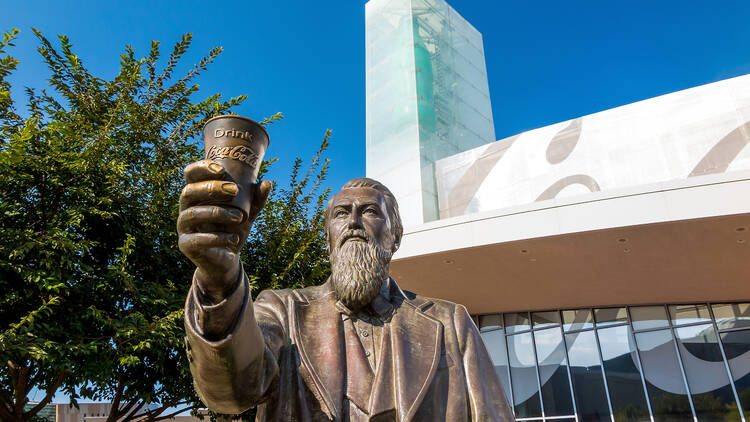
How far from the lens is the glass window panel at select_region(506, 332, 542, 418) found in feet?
60.0

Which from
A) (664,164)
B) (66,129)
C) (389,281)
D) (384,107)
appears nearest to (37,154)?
(66,129)

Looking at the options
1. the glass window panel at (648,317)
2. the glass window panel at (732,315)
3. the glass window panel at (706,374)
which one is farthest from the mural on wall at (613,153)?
the glass window panel at (706,374)

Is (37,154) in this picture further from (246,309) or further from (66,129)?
(246,309)

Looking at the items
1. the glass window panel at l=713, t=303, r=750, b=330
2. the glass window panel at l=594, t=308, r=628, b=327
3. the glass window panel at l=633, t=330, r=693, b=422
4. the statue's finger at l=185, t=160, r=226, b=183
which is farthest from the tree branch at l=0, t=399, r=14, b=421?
the glass window panel at l=713, t=303, r=750, b=330

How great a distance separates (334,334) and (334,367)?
0.46ft

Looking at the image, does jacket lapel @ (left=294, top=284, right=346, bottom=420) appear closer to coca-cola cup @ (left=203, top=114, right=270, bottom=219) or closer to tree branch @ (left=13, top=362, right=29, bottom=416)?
coca-cola cup @ (left=203, top=114, right=270, bottom=219)

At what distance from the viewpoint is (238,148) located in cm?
133

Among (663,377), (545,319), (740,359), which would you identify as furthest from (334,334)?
(740,359)

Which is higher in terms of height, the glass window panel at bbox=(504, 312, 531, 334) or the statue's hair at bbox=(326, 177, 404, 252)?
the glass window panel at bbox=(504, 312, 531, 334)

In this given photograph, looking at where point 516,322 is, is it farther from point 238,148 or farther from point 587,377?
point 238,148

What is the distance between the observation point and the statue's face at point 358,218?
2033mm

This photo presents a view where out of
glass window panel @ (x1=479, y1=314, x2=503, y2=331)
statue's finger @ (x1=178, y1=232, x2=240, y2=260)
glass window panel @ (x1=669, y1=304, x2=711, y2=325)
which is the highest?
glass window panel @ (x1=479, y1=314, x2=503, y2=331)

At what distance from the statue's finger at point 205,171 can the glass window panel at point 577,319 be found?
1899cm

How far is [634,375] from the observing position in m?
16.8
